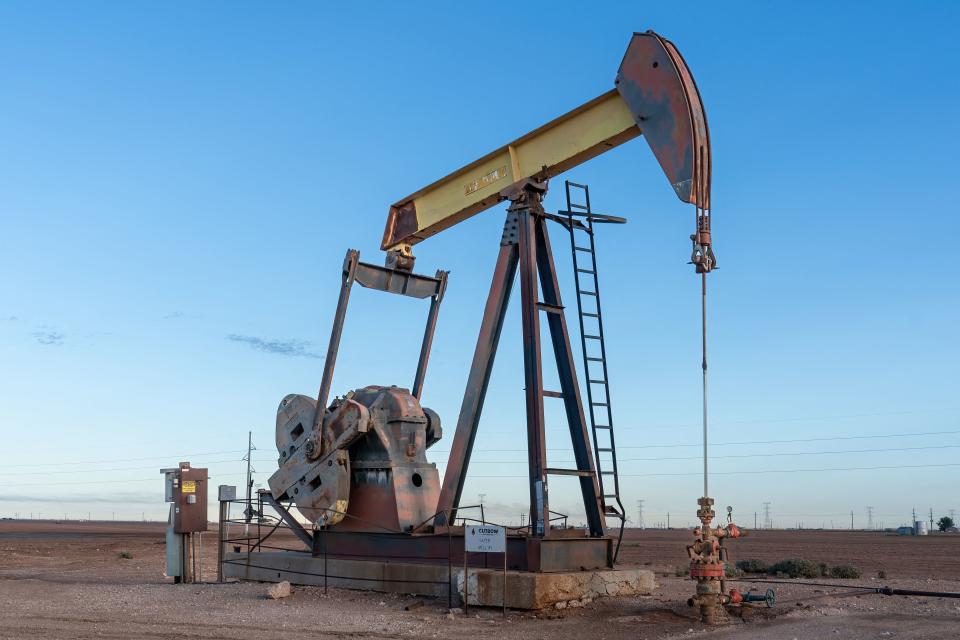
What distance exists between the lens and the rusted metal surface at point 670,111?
1012cm

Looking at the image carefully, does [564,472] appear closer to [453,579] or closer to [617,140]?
[453,579]

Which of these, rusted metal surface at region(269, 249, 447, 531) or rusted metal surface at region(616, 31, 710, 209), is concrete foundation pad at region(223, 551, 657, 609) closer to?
rusted metal surface at region(269, 249, 447, 531)

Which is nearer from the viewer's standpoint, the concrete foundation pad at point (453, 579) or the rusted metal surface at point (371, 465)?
the concrete foundation pad at point (453, 579)

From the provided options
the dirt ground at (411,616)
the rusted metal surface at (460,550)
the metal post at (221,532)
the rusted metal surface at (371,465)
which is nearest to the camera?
the dirt ground at (411,616)

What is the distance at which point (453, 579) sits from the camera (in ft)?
35.9

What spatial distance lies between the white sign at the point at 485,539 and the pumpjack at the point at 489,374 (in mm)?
555

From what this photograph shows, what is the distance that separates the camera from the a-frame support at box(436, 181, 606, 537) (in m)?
11.3

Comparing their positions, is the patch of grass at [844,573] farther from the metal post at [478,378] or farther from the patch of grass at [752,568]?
the metal post at [478,378]

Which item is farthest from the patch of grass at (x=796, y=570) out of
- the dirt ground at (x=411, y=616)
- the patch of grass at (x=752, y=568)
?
the dirt ground at (x=411, y=616)

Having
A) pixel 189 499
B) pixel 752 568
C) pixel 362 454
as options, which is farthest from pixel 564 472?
pixel 752 568

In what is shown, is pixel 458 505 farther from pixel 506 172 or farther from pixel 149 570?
pixel 149 570

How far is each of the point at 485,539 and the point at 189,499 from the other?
21.9 feet

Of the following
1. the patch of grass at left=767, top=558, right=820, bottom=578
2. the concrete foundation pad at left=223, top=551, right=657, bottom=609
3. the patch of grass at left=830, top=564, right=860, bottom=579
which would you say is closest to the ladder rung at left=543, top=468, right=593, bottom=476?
the concrete foundation pad at left=223, top=551, right=657, bottom=609

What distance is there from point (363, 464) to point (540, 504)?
10.7ft
